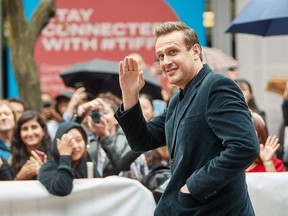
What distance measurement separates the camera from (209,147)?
4.82m

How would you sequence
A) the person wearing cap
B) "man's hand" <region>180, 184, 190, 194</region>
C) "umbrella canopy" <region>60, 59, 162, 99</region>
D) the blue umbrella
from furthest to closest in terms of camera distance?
"umbrella canopy" <region>60, 59, 162, 99</region>, the blue umbrella, the person wearing cap, "man's hand" <region>180, 184, 190, 194</region>

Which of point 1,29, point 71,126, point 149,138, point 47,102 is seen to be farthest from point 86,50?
point 149,138

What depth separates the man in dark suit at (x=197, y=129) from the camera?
4.68 meters

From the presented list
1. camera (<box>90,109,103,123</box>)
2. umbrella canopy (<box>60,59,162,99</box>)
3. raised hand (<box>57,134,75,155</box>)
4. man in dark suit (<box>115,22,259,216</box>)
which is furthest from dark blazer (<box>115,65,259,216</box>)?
umbrella canopy (<box>60,59,162,99</box>)

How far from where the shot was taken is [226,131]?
4.68m

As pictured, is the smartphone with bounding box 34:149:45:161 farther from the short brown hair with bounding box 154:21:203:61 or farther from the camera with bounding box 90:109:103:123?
the short brown hair with bounding box 154:21:203:61

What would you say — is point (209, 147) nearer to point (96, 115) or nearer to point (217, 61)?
point (96, 115)

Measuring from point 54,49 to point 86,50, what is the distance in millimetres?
541

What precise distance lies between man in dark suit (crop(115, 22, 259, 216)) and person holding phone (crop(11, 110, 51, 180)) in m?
2.60

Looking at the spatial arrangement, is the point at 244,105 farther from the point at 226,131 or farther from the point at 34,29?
the point at 34,29

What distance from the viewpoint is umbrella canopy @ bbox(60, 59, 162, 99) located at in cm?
1122

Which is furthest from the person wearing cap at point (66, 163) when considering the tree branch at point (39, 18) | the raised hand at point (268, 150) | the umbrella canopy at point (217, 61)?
the tree branch at point (39, 18)

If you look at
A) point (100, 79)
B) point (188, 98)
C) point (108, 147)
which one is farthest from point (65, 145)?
point (100, 79)

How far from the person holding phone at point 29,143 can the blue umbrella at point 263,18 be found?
2313 mm
